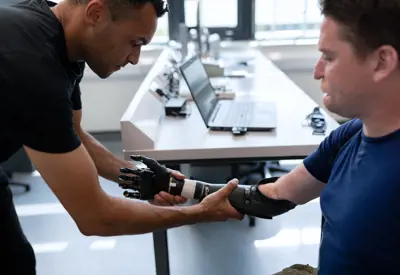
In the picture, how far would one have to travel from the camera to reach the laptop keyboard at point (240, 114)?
190 centimetres

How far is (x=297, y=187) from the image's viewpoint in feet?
4.17

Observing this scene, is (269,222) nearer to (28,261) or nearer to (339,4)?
(28,261)

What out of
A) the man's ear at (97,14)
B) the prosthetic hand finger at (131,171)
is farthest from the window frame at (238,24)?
the man's ear at (97,14)

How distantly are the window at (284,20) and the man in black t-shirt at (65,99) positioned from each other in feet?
9.14

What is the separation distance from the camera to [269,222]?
8.99 feet

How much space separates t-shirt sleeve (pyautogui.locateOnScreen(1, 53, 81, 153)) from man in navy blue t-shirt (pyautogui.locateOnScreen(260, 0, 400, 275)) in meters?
0.57

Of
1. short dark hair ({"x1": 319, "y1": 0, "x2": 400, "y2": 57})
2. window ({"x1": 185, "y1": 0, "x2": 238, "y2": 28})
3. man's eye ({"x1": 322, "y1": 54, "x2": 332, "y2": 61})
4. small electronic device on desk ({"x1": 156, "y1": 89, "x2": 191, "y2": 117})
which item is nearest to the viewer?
short dark hair ({"x1": 319, "y1": 0, "x2": 400, "y2": 57})

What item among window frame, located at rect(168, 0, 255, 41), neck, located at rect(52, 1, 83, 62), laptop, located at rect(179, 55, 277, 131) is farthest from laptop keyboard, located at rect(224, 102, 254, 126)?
window frame, located at rect(168, 0, 255, 41)

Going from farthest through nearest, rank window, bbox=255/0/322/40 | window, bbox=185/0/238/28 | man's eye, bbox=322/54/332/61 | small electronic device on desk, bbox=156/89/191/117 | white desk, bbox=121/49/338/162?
window, bbox=185/0/238/28, window, bbox=255/0/322/40, small electronic device on desk, bbox=156/89/191/117, white desk, bbox=121/49/338/162, man's eye, bbox=322/54/332/61

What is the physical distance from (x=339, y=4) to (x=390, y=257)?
0.48 meters

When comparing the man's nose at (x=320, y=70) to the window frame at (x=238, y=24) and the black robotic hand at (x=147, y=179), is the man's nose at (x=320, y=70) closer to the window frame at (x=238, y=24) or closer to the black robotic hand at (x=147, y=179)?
the black robotic hand at (x=147, y=179)

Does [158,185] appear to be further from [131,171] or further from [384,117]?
[384,117]

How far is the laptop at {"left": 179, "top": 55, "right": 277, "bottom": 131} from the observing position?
73.3 inches

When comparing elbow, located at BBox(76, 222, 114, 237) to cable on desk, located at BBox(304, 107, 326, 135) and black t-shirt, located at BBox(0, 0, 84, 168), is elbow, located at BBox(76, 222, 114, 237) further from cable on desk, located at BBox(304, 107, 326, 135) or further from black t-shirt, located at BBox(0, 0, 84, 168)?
cable on desk, located at BBox(304, 107, 326, 135)
